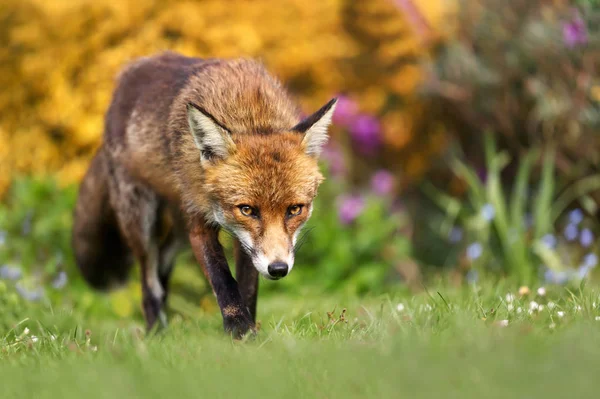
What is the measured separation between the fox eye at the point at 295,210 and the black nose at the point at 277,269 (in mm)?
377

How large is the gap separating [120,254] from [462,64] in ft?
12.8

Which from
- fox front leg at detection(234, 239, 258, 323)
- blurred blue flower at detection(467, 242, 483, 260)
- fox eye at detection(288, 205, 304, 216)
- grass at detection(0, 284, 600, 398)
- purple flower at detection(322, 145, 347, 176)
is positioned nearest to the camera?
grass at detection(0, 284, 600, 398)

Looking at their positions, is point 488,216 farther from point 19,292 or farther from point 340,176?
point 19,292

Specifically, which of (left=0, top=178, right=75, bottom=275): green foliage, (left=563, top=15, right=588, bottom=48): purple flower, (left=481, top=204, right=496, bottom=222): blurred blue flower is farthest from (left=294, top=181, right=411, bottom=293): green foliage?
(left=563, top=15, right=588, bottom=48): purple flower

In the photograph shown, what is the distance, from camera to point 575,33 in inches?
274

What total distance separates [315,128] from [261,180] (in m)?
0.47

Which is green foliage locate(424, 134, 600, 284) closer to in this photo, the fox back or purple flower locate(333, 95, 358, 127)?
purple flower locate(333, 95, 358, 127)

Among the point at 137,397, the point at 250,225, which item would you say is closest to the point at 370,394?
the point at 137,397

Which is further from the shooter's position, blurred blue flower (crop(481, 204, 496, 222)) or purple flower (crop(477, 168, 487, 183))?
purple flower (crop(477, 168, 487, 183))

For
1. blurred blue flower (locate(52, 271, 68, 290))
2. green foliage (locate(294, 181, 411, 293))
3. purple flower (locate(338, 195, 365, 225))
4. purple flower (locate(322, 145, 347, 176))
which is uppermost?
blurred blue flower (locate(52, 271, 68, 290))

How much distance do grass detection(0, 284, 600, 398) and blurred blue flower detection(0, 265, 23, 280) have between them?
5.80 feet

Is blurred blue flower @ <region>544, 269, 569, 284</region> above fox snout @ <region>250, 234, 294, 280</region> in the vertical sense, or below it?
below

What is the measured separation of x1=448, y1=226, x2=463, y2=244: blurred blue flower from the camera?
27.0 feet

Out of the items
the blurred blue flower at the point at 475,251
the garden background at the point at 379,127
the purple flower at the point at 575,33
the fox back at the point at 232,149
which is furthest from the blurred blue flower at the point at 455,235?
the fox back at the point at 232,149
